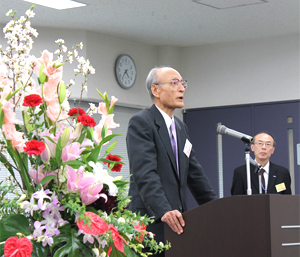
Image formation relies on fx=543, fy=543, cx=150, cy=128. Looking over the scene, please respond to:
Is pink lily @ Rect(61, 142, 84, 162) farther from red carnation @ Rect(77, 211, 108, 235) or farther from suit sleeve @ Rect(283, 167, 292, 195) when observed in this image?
suit sleeve @ Rect(283, 167, 292, 195)

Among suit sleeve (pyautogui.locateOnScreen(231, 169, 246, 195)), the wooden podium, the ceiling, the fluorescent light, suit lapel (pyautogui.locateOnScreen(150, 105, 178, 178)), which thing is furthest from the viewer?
the ceiling

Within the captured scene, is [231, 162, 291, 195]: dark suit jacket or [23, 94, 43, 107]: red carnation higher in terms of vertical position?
[23, 94, 43, 107]: red carnation

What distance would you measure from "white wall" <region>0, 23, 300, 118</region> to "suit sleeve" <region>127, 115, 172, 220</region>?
158 inches

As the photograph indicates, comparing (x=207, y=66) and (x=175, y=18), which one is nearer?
(x=175, y=18)

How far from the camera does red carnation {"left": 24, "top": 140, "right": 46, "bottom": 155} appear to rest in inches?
43.6

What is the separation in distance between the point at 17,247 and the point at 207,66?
699 centimetres

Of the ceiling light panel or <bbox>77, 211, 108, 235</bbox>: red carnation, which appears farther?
the ceiling light panel

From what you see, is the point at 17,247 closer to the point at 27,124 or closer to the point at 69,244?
the point at 69,244

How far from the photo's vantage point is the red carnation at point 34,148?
111 cm

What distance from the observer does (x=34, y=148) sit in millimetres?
1115

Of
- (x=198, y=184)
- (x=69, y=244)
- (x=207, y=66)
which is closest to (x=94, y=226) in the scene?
(x=69, y=244)

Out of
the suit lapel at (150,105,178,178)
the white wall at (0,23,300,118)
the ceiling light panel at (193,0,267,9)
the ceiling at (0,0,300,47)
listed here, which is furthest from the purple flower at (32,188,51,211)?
the white wall at (0,23,300,118)

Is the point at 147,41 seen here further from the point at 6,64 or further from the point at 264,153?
the point at 6,64

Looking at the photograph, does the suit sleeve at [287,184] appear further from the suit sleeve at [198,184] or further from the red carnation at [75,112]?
the red carnation at [75,112]
